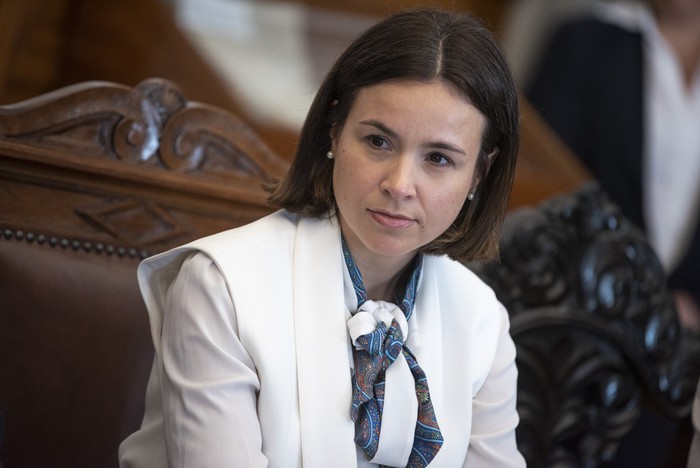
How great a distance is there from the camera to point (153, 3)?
337 cm

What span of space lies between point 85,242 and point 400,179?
58cm

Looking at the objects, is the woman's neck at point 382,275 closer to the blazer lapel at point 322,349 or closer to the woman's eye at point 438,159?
the blazer lapel at point 322,349

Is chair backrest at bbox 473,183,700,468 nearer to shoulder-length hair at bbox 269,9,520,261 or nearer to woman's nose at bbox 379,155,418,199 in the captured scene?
shoulder-length hair at bbox 269,9,520,261

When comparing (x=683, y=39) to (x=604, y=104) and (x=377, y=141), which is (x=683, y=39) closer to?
(x=604, y=104)

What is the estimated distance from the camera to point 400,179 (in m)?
1.38

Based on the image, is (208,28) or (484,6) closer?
(208,28)

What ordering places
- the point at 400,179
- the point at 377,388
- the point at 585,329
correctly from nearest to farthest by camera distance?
the point at 400,179
the point at 377,388
the point at 585,329

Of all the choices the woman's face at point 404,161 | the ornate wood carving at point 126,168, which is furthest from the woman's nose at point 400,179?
the ornate wood carving at point 126,168

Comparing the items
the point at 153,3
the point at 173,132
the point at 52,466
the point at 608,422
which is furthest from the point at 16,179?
the point at 153,3

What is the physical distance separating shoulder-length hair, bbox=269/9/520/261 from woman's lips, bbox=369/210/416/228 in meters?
0.15

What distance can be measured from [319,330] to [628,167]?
1863 millimetres

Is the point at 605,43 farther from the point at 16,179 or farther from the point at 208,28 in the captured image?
the point at 16,179

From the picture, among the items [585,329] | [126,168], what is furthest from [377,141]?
[585,329]

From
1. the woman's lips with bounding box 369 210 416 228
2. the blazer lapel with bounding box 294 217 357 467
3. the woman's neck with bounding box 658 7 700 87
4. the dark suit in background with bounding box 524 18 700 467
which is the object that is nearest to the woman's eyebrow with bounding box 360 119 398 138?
the woman's lips with bounding box 369 210 416 228
